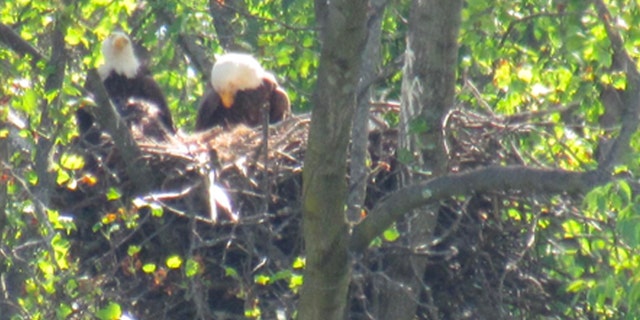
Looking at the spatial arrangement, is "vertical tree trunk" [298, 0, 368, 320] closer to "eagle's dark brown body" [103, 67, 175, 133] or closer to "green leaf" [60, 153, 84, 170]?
"green leaf" [60, 153, 84, 170]

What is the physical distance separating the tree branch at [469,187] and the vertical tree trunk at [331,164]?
0.12 metres

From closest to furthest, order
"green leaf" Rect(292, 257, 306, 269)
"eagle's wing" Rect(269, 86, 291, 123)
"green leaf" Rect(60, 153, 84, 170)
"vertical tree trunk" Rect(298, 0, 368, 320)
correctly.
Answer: "vertical tree trunk" Rect(298, 0, 368, 320)
"green leaf" Rect(292, 257, 306, 269)
"green leaf" Rect(60, 153, 84, 170)
"eagle's wing" Rect(269, 86, 291, 123)

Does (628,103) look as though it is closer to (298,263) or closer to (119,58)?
(298,263)

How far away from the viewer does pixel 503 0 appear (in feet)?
22.3

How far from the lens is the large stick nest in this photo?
21.0 ft

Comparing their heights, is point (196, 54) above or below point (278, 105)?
above

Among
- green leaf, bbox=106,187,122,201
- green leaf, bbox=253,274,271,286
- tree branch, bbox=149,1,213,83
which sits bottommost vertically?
green leaf, bbox=253,274,271,286

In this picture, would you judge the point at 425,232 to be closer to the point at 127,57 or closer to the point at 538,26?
the point at 538,26

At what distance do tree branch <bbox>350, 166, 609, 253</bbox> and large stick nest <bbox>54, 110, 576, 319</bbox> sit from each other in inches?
31.4

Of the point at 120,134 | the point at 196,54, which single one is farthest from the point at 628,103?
the point at 196,54

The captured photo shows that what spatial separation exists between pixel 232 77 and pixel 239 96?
0.39 feet

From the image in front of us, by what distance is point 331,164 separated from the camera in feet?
17.0

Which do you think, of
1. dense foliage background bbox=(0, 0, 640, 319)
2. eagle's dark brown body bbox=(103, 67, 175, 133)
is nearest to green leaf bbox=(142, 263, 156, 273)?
dense foliage background bbox=(0, 0, 640, 319)

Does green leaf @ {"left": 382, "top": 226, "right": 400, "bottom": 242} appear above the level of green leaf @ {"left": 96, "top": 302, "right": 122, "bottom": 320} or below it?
above
